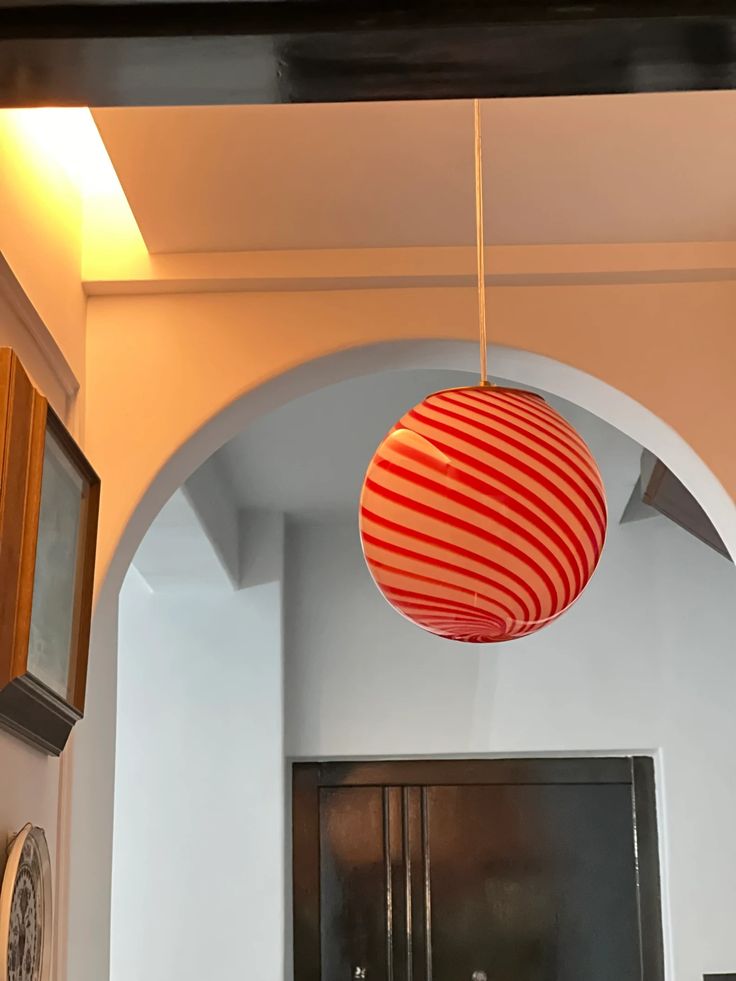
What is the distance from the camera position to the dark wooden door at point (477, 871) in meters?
4.27

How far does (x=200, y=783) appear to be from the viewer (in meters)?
4.22

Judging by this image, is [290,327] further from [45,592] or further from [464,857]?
[464,857]

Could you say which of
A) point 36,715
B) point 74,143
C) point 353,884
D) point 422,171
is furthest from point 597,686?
point 36,715

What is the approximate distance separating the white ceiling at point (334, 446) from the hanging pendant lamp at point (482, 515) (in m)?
2.04

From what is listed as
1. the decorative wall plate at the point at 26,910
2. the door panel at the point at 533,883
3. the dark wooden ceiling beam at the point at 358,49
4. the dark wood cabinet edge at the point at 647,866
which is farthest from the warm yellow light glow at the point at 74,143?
the dark wood cabinet edge at the point at 647,866

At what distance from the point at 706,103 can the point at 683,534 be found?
263cm

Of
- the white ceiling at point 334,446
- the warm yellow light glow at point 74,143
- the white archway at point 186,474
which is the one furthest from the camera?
the white ceiling at point 334,446

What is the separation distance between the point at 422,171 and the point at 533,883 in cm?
289

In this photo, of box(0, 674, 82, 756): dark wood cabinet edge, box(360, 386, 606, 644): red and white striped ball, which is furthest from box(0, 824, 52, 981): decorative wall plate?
box(360, 386, 606, 644): red and white striped ball

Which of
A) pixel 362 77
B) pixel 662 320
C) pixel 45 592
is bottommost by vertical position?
pixel 45 592

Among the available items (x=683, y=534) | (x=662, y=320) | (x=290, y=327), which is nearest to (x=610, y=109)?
(x=662, y=320)

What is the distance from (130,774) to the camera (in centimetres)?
425

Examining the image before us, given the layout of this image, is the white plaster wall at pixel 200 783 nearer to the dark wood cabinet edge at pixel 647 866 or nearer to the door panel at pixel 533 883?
the door panel at pixel 533 883

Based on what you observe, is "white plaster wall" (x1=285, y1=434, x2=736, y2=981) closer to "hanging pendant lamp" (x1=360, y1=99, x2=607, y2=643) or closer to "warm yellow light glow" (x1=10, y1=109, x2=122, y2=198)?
"warm yellow light glow" (x1=10, y1=109, x2=122, y2=198)
